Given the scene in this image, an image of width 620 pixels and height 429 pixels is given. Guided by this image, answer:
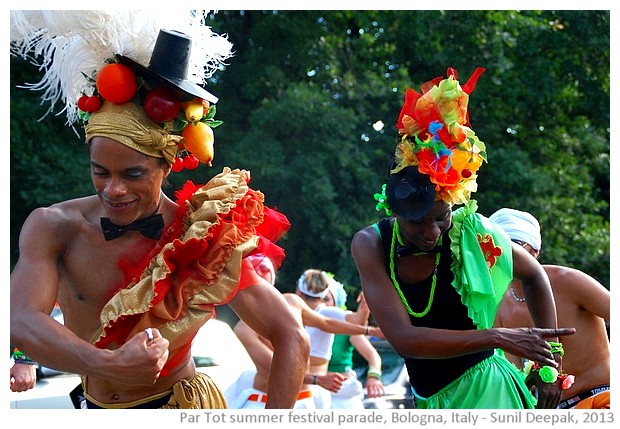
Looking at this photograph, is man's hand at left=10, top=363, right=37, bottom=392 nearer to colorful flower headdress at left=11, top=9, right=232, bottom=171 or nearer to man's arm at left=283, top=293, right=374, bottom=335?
colorful flower headdress at left=11, top=9, right=232, bottom=171

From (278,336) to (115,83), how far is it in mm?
1161

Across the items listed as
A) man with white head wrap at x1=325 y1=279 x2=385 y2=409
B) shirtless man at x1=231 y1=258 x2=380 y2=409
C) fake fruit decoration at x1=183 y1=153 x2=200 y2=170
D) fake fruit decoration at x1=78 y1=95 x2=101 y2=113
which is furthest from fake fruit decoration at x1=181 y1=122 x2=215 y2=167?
man with white head wrap at x1=325 y1=279 x2=385 y2=409

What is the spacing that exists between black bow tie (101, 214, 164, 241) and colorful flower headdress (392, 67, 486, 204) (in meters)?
1.11

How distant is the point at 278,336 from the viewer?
3.47 meters

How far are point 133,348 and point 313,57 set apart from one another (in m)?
11.3

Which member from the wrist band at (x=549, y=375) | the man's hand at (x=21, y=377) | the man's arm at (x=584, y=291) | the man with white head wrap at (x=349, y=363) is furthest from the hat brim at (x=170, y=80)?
the man with white head wrap at (x=349, y=363)

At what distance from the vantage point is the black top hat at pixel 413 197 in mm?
3809

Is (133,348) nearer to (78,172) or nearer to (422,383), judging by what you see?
(422,383)

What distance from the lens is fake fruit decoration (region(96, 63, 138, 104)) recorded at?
3445mm

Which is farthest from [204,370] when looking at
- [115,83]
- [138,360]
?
[138,360]

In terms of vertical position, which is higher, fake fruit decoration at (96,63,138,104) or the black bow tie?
fake fruit decoration at (96,63,138,104)

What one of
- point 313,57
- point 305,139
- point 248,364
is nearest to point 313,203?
point 305,139

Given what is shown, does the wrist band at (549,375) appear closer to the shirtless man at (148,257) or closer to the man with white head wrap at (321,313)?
the shirtless man at (148,257)

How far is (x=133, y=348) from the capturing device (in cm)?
294
